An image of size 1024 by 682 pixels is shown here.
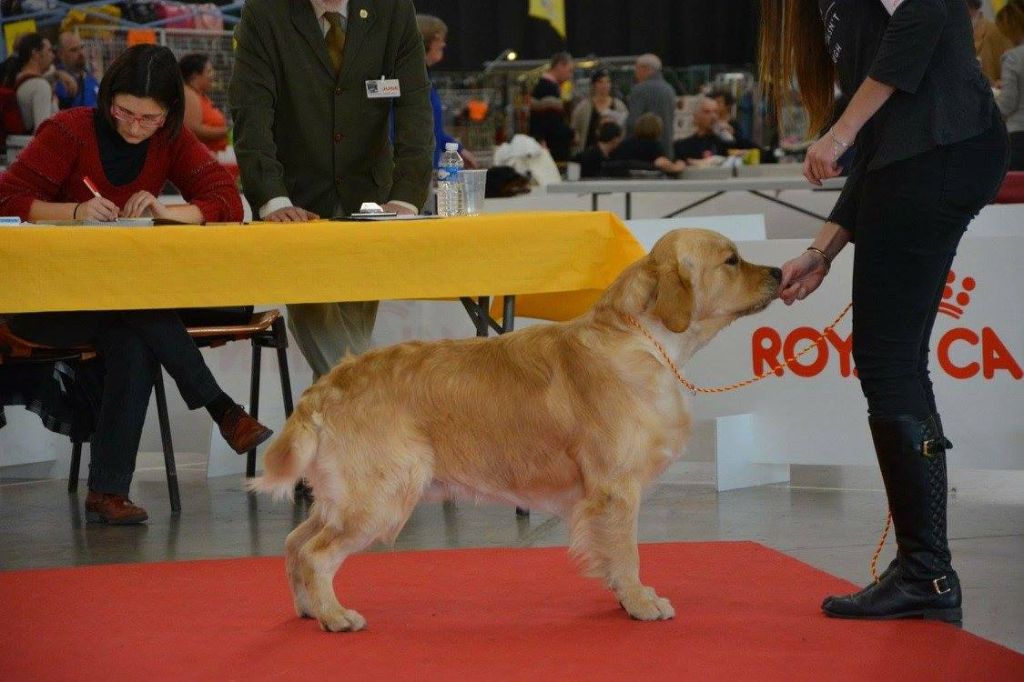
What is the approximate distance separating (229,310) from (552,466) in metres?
2.08

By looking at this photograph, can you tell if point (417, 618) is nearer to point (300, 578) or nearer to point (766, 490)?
point (300, 578)

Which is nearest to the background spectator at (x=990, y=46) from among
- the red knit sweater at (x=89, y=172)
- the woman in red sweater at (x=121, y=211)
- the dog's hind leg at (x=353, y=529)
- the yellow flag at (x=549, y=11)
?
the yellow flag at (x=549, y=11)

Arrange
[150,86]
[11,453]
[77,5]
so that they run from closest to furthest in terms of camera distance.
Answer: [150,86] → [11,453] → [77,5]

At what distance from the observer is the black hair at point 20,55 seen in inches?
374

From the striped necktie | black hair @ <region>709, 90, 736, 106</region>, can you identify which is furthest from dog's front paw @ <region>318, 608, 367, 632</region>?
black hair @ <region>709, 90, 736, 106</region>

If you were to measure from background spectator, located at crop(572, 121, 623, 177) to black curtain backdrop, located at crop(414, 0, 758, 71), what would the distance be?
4.88m

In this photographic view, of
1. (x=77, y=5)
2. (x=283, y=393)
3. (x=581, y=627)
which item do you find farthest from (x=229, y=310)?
(x=77, y=5)

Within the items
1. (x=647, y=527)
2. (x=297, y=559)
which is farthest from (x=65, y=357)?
(x=647, y=527)

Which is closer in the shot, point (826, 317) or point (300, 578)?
point (300, 578)

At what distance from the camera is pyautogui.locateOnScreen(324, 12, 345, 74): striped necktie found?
4.71 metres

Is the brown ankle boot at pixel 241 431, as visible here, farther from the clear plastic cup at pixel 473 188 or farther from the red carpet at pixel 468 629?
the clear plastic cup at pixel 473 188

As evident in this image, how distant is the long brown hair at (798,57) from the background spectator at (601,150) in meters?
9.69

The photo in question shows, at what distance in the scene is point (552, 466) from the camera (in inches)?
121

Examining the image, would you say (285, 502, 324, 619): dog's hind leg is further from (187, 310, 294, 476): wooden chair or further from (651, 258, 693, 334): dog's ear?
(187, 310, 294, 476): wooden chair
